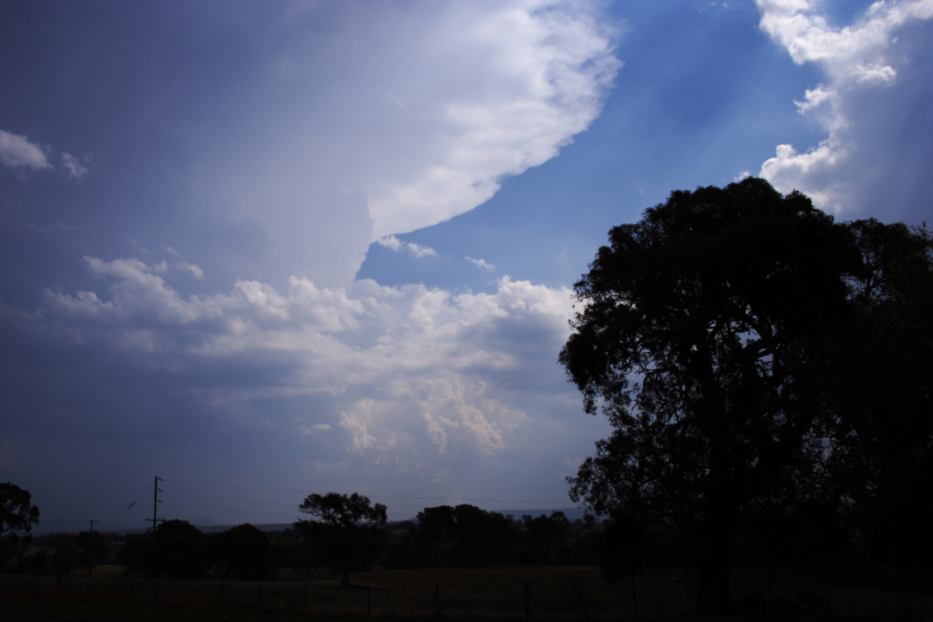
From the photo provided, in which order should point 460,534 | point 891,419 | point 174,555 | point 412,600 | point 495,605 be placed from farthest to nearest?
point 460,534
point 174,555
point 412,600
point 495,605
point 891,419

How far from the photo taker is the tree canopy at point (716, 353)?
23.7 meters

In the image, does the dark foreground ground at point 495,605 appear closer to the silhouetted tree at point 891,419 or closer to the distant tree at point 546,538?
the silhouetted tree at point 891,419

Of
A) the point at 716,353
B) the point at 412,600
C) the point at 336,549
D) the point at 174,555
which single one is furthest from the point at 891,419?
the point at 174,555

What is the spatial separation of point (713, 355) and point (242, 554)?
75.9 metres

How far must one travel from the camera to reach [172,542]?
84062mm

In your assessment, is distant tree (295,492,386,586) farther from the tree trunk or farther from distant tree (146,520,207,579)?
the tree trunk

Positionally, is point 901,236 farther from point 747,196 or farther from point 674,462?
point 674,462

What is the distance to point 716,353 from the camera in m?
26.4

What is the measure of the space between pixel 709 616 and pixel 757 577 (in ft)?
81.6

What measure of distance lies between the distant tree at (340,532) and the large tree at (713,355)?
6080 cm

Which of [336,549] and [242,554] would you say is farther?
[242,554]

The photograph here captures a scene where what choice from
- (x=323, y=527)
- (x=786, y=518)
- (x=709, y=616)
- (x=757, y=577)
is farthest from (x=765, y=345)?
(x=323, y=527)

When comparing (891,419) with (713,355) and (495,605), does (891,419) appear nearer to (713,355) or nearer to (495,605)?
(713,355)

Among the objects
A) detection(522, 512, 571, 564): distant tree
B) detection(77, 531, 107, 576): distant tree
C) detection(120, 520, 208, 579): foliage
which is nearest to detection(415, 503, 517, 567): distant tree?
detection(522, 512, 571, 564): distant tree
